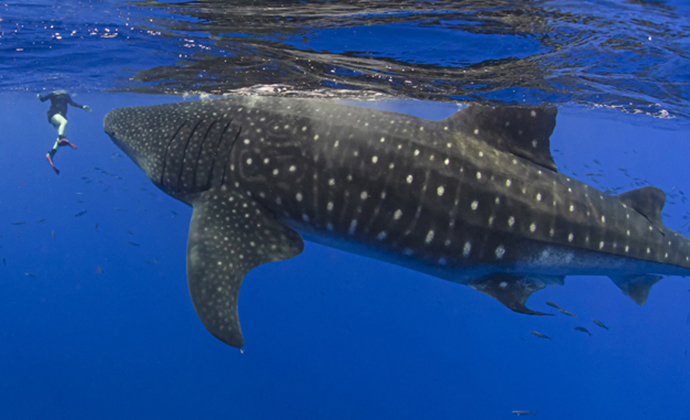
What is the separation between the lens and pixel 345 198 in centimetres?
362

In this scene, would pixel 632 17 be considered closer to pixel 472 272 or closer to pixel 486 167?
pixel 486 167

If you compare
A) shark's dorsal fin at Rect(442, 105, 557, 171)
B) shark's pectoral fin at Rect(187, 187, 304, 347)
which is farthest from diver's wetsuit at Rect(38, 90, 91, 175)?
shark's dorsal fin at Rect(442, 105, 557, 171)

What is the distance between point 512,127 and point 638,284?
2761mm

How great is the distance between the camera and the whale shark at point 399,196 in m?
3.61

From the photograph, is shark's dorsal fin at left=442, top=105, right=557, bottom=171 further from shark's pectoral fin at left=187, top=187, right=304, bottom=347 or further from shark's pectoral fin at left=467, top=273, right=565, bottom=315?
shark's pectoral fin at left=187, top=187, right=304, bottom=347

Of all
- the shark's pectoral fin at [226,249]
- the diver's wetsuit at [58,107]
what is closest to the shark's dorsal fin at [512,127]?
the shark's pectoral fin at [226,249]

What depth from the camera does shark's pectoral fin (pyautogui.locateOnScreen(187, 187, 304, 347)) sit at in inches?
120

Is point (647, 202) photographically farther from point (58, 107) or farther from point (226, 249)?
point (58, 107)

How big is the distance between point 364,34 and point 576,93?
22.3 feet

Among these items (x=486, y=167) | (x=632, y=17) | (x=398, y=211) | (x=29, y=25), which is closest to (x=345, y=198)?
(x=398, y=211)

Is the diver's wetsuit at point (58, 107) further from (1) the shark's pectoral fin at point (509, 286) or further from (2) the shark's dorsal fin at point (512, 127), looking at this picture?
(1) the shark's pectoral fin at point (509, 286)

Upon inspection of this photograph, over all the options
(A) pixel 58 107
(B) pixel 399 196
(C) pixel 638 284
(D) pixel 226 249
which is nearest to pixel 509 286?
(B) pixel 399 196

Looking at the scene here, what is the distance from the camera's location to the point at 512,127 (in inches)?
157

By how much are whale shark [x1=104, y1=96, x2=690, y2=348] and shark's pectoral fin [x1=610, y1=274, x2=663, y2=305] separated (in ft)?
1.55
